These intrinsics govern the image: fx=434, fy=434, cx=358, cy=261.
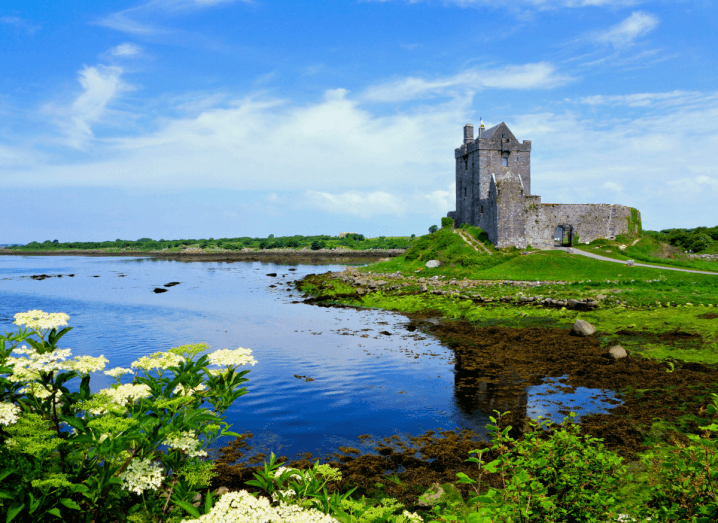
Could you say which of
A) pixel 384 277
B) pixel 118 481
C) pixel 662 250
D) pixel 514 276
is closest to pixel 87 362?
pixel 118 481

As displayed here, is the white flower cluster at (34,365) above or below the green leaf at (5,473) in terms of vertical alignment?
above

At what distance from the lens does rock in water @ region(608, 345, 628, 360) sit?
55.0 feet

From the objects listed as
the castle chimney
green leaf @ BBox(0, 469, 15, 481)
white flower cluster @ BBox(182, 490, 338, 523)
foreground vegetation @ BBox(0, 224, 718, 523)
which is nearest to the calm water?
foreground vegetation @ BBox(0, 224, 718, 523)

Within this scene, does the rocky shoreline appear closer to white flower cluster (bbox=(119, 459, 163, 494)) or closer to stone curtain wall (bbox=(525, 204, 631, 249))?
stone curtain wall (bbox=(525, 204, 631, 249))

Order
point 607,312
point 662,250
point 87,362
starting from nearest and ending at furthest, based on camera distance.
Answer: point 87,362 < point 607,312 < point 662,250

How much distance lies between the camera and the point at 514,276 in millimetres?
40031

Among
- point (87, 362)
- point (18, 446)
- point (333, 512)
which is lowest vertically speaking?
point (333, 512)

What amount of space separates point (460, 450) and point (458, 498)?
2.41m

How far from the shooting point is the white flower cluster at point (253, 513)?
331cm

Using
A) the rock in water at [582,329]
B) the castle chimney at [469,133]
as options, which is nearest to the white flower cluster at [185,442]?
the rock in water at [582,329]

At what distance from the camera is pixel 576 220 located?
51250 millimetres

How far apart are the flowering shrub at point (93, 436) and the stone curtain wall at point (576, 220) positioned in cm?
4945

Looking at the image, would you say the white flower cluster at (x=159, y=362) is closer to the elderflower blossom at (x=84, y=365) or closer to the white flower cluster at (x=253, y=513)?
the elderflower blossom at (x=84, y=365)

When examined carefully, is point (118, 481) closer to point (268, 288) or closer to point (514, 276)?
point (514, 276)
